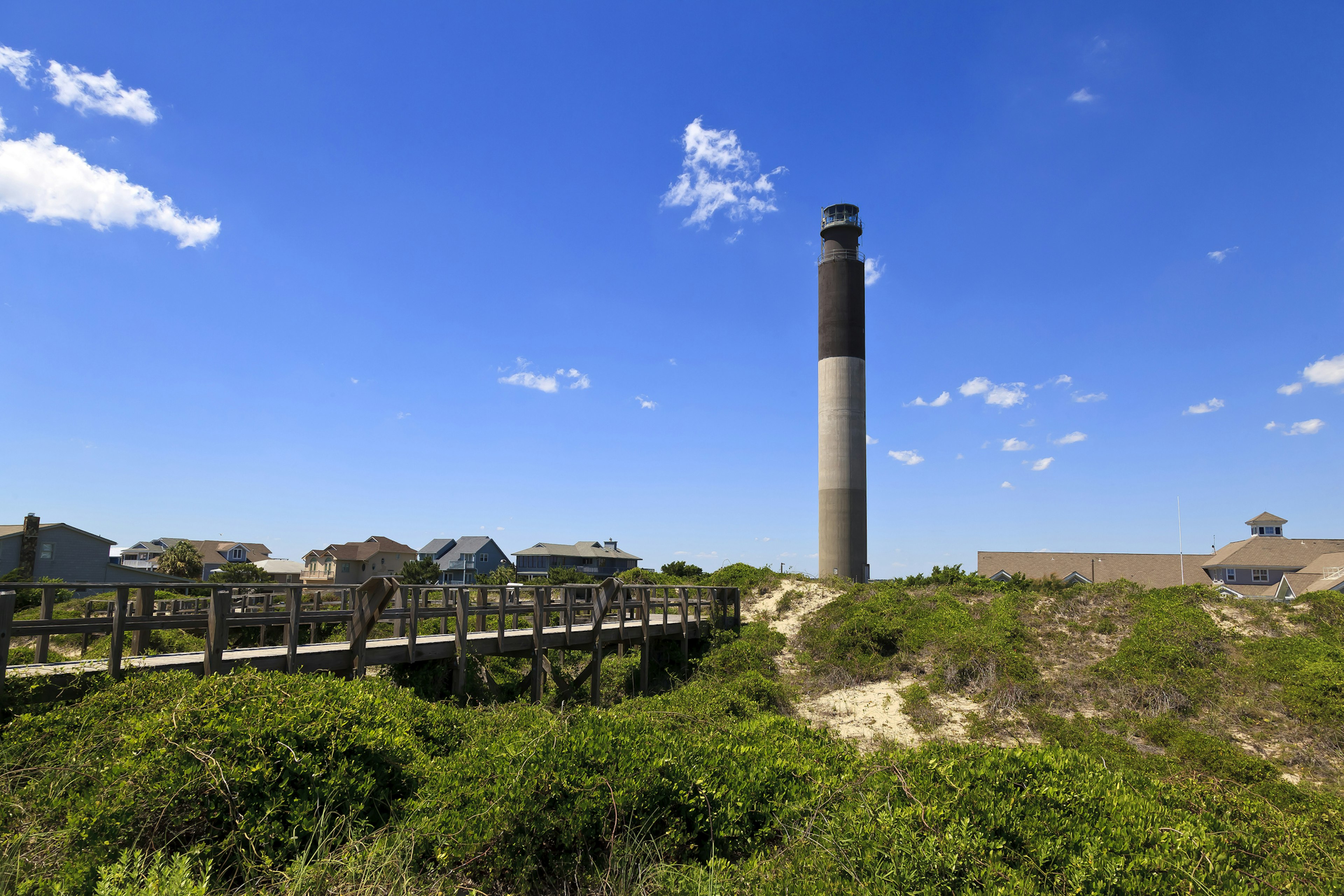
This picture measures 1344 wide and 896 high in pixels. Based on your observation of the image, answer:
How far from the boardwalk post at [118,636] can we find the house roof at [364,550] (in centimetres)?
6913

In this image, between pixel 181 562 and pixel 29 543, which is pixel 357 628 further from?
pixel 181 562

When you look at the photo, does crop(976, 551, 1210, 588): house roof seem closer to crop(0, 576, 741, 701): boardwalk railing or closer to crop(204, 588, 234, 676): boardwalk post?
crop(0, 576, 741, 701): boardwalk railing

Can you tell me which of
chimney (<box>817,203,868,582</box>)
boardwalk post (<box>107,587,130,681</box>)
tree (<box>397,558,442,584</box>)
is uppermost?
chimney (<box>817,203,868,582</box>)

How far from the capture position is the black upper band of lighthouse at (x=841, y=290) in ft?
128

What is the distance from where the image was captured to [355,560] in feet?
234

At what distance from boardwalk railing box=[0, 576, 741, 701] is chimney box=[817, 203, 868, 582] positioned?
58.9 feet

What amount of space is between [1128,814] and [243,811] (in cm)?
667

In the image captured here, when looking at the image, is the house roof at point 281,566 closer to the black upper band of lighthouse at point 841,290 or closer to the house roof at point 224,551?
the house roof at point 224,551

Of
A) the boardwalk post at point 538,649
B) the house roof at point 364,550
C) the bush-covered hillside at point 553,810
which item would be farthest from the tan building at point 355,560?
the bush-covered hillside at point 553,810

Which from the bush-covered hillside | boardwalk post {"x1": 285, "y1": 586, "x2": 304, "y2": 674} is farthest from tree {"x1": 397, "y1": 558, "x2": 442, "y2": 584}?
the bush-covered hillside

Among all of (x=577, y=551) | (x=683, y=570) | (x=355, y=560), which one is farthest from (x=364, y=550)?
(x=683, y=570)

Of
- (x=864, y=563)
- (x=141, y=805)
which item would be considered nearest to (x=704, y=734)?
(x=141, y=805)

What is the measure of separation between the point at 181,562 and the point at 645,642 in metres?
45.8

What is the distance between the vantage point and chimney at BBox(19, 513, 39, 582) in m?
37.3
